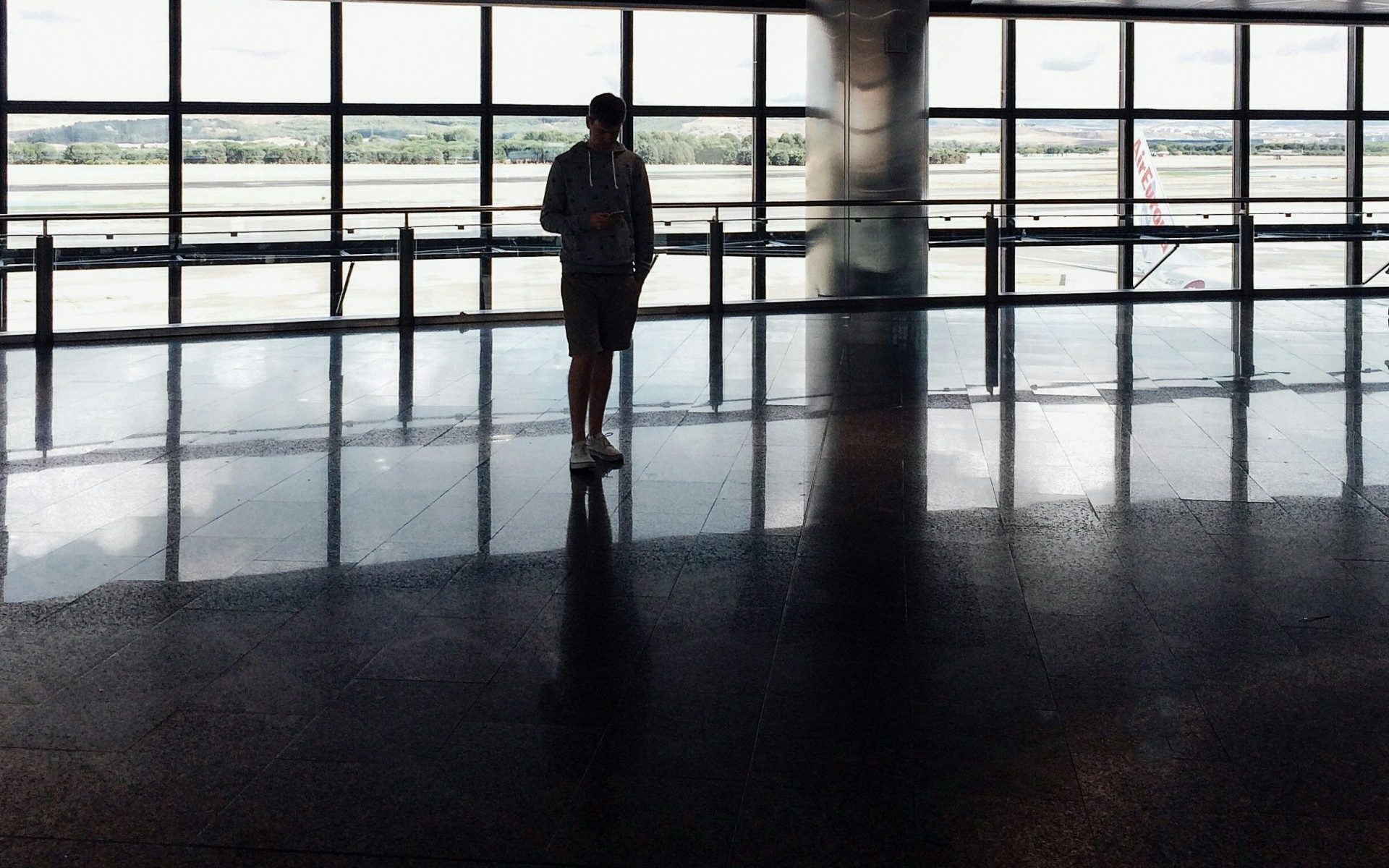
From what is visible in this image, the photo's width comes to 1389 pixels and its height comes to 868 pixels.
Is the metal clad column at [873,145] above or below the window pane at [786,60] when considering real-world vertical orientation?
below

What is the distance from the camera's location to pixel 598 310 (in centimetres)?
562

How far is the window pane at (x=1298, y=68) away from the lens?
53.4ft

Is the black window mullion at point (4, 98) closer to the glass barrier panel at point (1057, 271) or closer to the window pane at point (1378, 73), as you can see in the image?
the glass barrier panel at point (1057, 271)

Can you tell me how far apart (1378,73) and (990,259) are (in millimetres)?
7245

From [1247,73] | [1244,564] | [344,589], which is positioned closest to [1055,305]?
[1247,73]

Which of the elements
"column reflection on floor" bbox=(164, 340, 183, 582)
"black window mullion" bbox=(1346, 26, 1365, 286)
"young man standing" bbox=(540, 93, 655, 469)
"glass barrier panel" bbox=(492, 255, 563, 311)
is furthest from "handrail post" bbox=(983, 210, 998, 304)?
"young man standing" bbox=(540, 93, 655, 469)

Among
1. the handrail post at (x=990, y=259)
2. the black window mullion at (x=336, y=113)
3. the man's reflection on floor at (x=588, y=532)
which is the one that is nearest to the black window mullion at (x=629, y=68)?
the black window mullion at (x=336, y=113)

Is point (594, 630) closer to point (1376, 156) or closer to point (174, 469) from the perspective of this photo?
point (174, 469)

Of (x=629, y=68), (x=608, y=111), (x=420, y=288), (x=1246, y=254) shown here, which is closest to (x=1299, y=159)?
(x=1246, y=254)

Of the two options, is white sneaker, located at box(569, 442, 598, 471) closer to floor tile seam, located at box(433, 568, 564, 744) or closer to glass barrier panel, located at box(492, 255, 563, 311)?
floor tile seam, located at box(433, 568, 564, 744)

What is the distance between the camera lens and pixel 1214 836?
2381 millimetres

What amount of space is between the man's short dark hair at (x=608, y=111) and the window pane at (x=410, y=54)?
30.1ft

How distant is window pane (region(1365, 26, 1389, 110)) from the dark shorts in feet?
45.7

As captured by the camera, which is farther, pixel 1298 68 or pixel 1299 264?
pixel 1298 68
